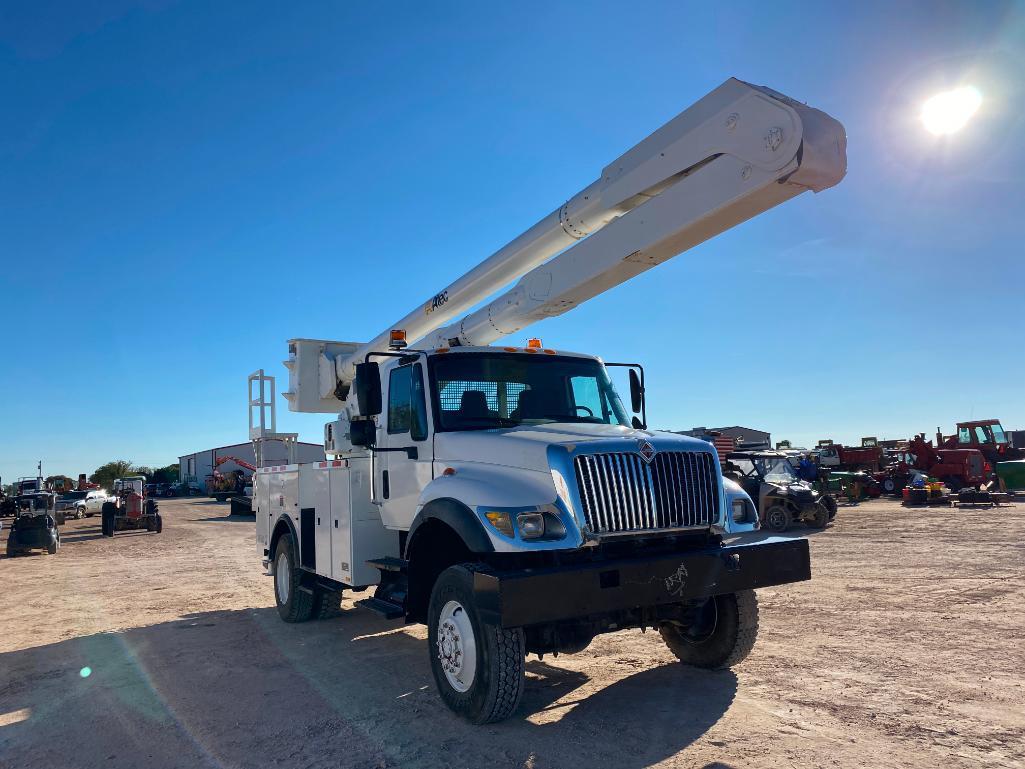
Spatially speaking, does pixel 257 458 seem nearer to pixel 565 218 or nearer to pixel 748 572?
pixel 565 218

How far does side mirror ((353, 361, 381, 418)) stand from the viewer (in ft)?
19.0

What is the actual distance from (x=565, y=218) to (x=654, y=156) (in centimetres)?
107

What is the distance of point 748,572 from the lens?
16.0 feet

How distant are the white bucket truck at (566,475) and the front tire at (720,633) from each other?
15 mm

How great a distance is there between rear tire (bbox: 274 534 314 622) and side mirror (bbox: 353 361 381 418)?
117 inches

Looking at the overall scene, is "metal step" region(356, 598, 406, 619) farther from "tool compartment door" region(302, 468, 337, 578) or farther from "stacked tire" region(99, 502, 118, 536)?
"stacked tire" region(99, 502, 118, 536)

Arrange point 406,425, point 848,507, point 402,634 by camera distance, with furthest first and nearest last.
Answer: point 848,507, point 402,634, point 406,425

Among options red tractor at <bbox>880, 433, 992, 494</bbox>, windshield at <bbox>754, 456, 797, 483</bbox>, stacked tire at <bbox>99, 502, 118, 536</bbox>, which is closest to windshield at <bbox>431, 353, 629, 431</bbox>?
windshield at <bbox>754, 456, 797, 483</bbox>

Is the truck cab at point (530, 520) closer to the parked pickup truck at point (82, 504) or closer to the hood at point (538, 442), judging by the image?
the hood at point (538, 442)

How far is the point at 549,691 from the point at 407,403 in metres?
2.54

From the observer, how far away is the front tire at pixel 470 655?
4484mm

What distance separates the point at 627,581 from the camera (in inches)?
175

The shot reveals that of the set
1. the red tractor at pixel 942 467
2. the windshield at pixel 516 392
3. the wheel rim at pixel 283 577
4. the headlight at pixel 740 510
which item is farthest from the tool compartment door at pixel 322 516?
the red tractor at pixel 942 467

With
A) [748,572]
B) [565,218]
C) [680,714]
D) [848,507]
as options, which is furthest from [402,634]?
[848,507]
